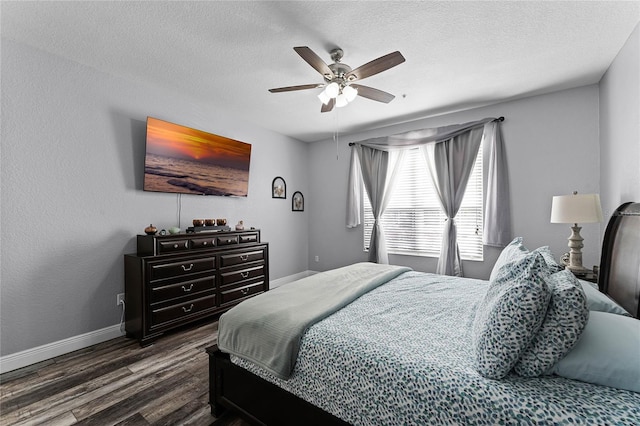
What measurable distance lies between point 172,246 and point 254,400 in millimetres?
1913

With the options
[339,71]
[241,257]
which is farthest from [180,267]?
[339,71]

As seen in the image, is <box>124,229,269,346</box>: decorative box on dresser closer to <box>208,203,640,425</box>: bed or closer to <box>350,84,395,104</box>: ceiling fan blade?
<box>208,203,640,425</box>: bed

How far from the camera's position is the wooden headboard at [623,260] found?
5.24 feet

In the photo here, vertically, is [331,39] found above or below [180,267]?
above

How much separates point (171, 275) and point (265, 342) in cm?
181

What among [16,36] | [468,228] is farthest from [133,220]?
[468,228]

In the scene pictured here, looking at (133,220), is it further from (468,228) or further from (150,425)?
(468,228)

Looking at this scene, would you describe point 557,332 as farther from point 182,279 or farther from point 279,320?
point 182,279

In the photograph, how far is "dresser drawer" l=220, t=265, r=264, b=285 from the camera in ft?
10.9

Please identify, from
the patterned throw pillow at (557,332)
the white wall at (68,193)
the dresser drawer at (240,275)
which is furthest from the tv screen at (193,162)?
the patterned throw pillow at (557,332)

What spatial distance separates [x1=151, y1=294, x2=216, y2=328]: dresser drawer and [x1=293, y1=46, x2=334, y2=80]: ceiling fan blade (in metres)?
2.67

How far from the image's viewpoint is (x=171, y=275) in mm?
2811

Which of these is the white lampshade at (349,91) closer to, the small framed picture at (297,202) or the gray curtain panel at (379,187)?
the gray curtain panel at (379,187)

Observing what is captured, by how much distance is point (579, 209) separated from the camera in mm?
2334
